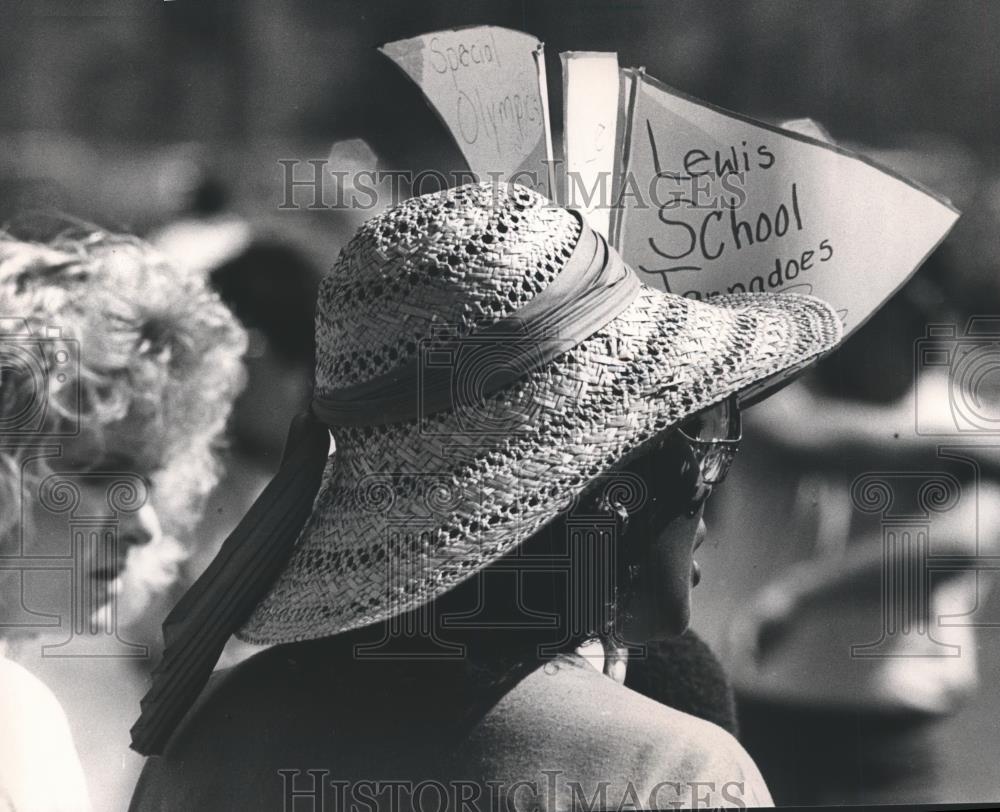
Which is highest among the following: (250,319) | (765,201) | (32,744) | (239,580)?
(765,201)

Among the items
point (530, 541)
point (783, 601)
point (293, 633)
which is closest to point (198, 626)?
point (293, 633)

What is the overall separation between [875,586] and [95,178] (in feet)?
6.15

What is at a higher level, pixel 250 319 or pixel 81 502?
pixel 250 319

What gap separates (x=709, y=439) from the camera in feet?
7.52

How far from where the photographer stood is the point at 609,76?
2691mm

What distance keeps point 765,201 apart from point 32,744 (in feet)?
6.37

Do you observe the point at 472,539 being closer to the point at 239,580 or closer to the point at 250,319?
the point at 239,580

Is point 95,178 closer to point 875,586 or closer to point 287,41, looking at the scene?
point 287,41

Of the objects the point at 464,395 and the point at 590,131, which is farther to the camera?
the point at 590,131

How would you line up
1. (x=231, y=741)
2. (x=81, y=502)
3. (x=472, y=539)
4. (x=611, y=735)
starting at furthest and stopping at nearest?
(x=81, y=502)
(x=231, y=741)
(x=472, y=539)
(x=611, y=735)

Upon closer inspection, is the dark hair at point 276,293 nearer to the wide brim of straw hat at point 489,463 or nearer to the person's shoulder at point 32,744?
the wide brim of straw hat at point 489,463

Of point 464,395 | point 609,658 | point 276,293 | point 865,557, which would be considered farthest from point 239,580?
point 865,557

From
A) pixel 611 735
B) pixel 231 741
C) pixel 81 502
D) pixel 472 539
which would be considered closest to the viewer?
pixel 611 735

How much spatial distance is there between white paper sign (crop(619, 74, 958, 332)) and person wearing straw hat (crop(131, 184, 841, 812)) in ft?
1.26
